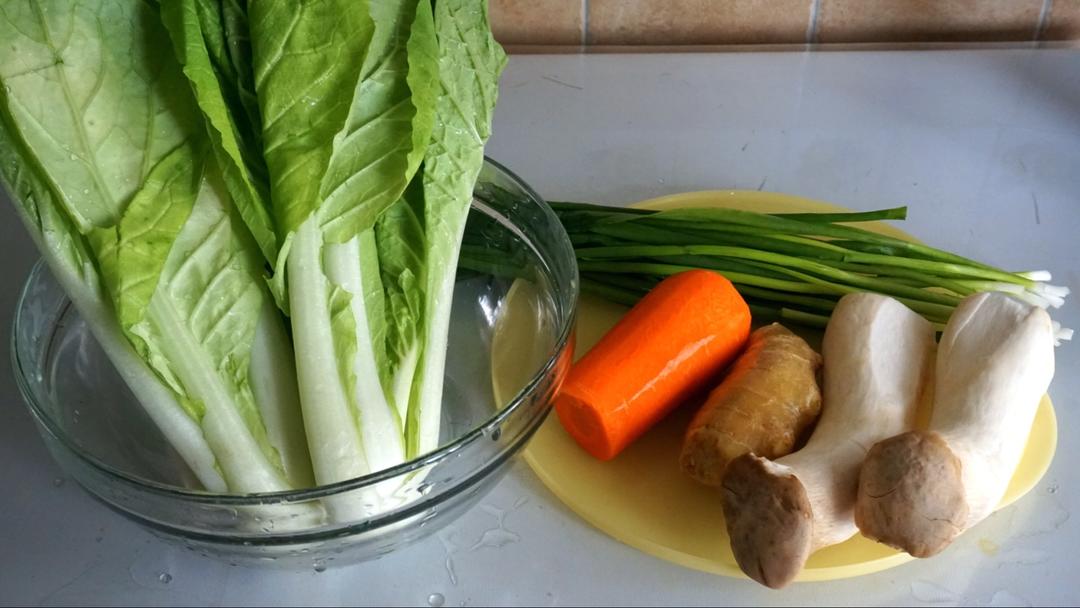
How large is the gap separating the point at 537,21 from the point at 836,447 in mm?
796

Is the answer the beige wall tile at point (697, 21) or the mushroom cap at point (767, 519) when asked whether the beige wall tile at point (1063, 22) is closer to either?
the beige wall tile at point (697, 21)

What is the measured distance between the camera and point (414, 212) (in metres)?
0.71

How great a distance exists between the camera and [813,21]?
1.28m

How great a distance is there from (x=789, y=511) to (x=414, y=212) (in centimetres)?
34

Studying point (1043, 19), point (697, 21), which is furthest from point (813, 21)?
point (1043, 19)

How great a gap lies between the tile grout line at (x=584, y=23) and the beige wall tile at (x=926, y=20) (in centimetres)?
31

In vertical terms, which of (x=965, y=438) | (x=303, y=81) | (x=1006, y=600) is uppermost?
(x=303, y=81)

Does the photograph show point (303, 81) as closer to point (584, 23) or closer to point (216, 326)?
point (216, 326)

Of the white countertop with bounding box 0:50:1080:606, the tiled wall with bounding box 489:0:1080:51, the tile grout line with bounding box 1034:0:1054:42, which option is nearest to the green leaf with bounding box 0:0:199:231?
the white countertop with bounding box 0:50:1080:606

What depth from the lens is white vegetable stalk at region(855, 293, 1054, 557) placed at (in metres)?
0.62

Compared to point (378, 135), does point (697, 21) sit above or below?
below

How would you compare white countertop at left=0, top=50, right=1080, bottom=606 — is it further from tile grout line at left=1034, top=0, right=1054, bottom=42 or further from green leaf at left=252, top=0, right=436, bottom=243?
green leaf at left=252, top=0, right=436, bottom=243

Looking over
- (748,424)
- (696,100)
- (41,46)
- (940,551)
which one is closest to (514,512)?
(748,424)

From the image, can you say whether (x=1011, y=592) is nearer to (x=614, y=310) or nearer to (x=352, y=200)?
(x=614, y=310)
